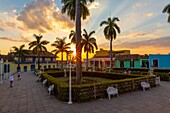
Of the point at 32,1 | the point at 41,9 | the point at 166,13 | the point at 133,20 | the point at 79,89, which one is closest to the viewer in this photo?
the point at 79,89

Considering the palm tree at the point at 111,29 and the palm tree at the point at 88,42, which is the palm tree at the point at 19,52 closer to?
the palm tree at the point at 88,42

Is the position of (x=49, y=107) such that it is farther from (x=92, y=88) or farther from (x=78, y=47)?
(x=78, y=47)

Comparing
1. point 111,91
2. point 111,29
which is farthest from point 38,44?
point 111,91

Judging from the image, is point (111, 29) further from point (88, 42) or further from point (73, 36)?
point (73, 36)

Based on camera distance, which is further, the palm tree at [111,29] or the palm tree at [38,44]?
the palm tree at [38,44]

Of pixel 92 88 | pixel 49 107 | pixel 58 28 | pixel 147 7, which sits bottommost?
pixel 49 107

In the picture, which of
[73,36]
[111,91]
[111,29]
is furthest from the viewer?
[73,36]

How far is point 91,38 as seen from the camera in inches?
1468

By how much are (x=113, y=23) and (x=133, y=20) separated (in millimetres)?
11641

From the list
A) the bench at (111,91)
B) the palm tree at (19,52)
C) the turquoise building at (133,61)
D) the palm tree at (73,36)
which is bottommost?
the bench at (111,91)

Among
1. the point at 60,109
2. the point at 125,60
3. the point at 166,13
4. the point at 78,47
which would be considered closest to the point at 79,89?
the point at 60,109

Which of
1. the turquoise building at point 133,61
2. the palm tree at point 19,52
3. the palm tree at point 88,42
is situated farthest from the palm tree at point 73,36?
the palm tree at point 19,52

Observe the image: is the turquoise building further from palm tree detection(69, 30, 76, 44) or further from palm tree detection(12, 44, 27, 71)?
palm tree detection(12, 44, 27, 71)

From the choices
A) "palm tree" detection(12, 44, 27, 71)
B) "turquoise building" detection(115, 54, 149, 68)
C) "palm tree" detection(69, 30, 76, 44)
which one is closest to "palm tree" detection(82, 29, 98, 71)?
"palm tree" detection(69, 30, 76, 44)
